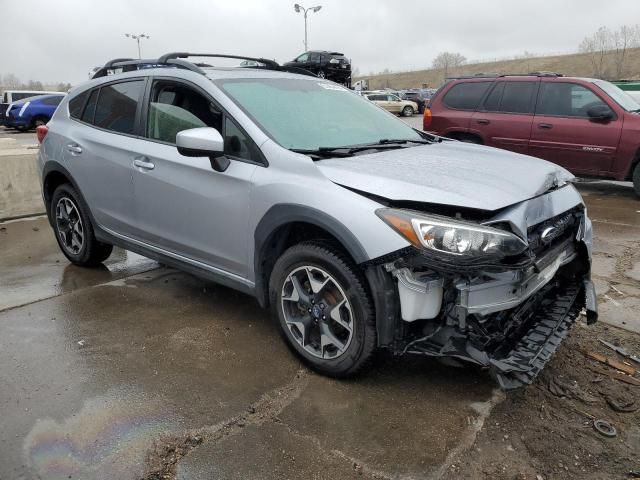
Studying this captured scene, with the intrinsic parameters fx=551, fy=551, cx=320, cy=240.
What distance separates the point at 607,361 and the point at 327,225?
191 centimetres

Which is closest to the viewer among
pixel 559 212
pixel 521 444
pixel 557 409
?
pixel 521 444

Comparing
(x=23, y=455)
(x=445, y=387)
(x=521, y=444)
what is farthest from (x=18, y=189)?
(x=521, y=444)

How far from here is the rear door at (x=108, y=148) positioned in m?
4.14

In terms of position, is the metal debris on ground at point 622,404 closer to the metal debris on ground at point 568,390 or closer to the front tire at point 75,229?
the metal debris on ground at point 568,390

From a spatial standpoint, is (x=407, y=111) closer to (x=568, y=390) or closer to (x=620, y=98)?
(x=620, y=98)

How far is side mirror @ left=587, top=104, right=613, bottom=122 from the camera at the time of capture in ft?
25.9

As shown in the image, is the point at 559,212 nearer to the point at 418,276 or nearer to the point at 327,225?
the point at 418,276

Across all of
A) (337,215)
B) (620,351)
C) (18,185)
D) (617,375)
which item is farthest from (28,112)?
(617,375)

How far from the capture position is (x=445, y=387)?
3.05 metres

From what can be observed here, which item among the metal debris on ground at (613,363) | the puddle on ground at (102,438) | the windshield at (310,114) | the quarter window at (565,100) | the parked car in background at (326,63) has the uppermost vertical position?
the parked car in background at (326,63)

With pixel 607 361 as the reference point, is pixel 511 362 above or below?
above

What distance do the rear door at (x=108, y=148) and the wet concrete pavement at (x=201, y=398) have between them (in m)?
0.72

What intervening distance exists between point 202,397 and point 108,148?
227 cm

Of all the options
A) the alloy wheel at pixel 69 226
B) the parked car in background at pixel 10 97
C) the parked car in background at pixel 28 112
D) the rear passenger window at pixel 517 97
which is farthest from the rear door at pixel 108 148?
the parked car in background at pixel 10 97
